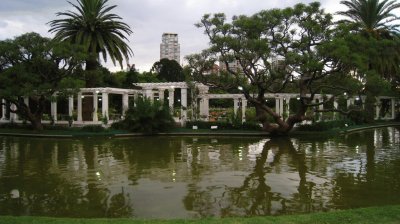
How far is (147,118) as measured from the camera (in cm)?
2892

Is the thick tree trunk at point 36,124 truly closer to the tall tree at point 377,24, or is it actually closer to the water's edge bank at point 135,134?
the water's edge bank at point 135,134

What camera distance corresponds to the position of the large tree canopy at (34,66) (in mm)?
29094

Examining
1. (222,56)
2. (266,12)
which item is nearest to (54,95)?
(222,56)

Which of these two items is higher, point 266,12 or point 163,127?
point 266,12

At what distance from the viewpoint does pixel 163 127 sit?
29.6 meters

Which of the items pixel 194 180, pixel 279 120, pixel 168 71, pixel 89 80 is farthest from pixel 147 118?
pixel 168 71

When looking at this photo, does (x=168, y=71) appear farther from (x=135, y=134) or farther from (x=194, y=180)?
(x=194, y=180)

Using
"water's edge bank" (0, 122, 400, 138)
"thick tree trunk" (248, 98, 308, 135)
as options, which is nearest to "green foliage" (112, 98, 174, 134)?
"water's edge bank" (0, 122, 400, 138)

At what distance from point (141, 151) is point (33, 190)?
9.05 metres

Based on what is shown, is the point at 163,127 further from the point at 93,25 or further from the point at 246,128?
the point at 93,25

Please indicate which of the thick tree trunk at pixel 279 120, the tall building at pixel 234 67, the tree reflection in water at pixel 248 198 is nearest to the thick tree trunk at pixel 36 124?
the tall building at pixel 234 67

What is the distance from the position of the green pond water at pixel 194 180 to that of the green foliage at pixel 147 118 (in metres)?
8.00

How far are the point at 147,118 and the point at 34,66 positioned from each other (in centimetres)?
926

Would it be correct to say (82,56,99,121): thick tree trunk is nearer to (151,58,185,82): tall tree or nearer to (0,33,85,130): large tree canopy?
(0,33,85,130): large tree canopy
